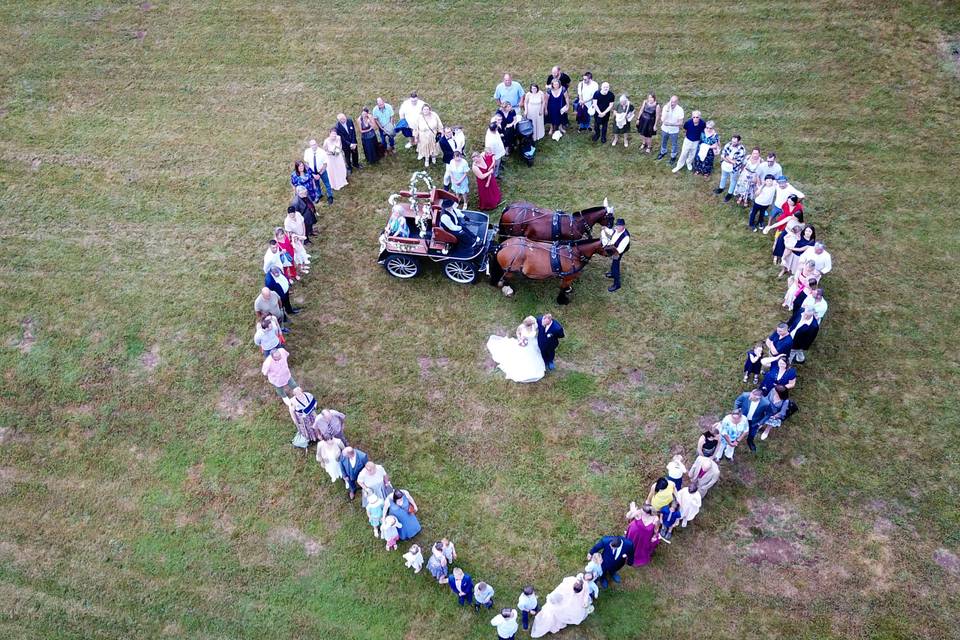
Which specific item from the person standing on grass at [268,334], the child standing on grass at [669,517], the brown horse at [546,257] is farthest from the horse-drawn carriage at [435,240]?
the child standing on grass at [669,517]

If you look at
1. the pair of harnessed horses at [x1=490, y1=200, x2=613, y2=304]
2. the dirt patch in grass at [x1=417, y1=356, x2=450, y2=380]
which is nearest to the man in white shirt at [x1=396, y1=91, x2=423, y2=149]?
the pair of harnessed horses at [x1=490, y1=200, x2=613, y2=304]

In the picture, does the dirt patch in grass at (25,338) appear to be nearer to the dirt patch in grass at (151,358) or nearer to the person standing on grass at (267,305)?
the dirt patch in grass at (151,358)

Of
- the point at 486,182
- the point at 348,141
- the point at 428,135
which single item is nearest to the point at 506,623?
the point at 486,182

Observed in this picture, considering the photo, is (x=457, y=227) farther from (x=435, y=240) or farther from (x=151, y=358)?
(x=151, y=358)

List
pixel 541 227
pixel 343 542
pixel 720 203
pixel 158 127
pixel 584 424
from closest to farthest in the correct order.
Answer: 1. pixel 343 542
2. pixel 584 424
3. pixel 541 227
4. pixel 720 203
5. pixel 158 127

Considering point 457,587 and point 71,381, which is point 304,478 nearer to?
point 457,587


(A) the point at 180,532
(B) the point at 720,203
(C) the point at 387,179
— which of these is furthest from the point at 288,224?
(B) the point at 720,203
